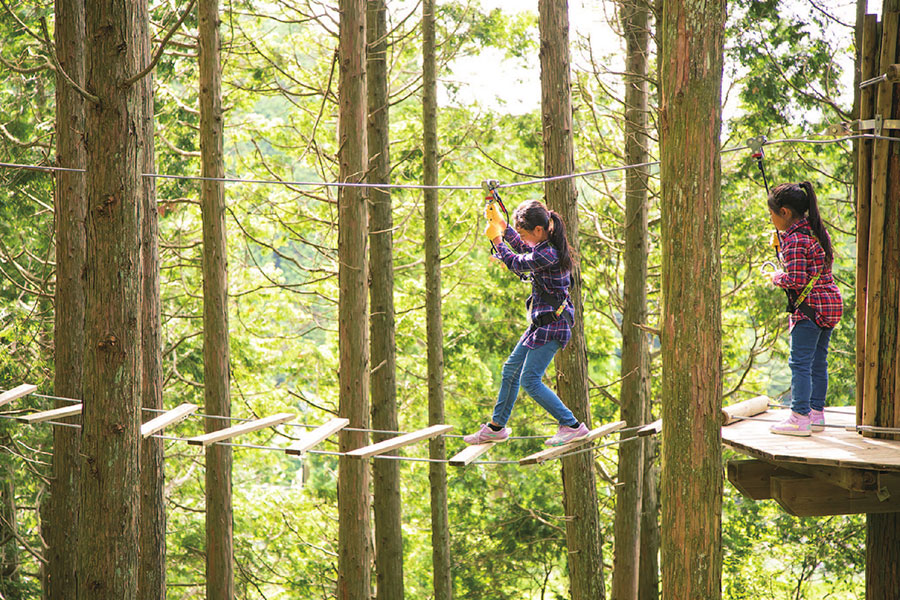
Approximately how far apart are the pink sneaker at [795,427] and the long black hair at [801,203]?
3.41 feet

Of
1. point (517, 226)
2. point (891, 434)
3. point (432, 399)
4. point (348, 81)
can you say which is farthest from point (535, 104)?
point (891, 434)

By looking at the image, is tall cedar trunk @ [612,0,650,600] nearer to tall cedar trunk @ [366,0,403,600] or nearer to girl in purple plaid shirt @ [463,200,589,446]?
tall cedar trunk @ [366,0,403,600]

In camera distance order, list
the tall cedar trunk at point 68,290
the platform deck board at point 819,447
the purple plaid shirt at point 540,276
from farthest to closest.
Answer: the tall cedar trunk at point 68,290 < the purple plaid shirt at point 540,276 < the platform deck board at point 819,447

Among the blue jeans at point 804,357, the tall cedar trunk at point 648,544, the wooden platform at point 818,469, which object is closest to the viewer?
the wooden platform at point 818,469

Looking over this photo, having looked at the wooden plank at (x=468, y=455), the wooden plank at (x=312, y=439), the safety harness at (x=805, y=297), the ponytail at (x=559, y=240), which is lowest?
the wooden plank at (x=468, y=455)

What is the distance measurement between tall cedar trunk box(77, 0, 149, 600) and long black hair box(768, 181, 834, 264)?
3.57 m

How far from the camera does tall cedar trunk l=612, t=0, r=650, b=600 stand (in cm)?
948

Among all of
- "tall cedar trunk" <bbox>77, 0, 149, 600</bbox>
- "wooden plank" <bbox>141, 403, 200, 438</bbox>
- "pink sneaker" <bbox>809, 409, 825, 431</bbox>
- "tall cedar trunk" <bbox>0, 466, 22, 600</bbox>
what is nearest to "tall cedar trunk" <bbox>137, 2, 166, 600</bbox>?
"wooden plank" <bbox>141, 403, 200, 438</bbox>

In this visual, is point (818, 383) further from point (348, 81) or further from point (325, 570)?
point (325, 570)

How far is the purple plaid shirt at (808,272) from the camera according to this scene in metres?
4.70

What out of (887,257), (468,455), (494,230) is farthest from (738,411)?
(494,230)

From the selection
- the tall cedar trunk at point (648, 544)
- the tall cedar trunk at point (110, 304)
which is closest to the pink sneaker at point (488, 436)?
the tall cedar trunk at point (110, 304)

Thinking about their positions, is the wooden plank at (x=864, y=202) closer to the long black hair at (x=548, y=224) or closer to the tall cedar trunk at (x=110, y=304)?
the long black hair at (x=548, y=224)

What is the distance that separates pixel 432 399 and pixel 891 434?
626 centimetres
